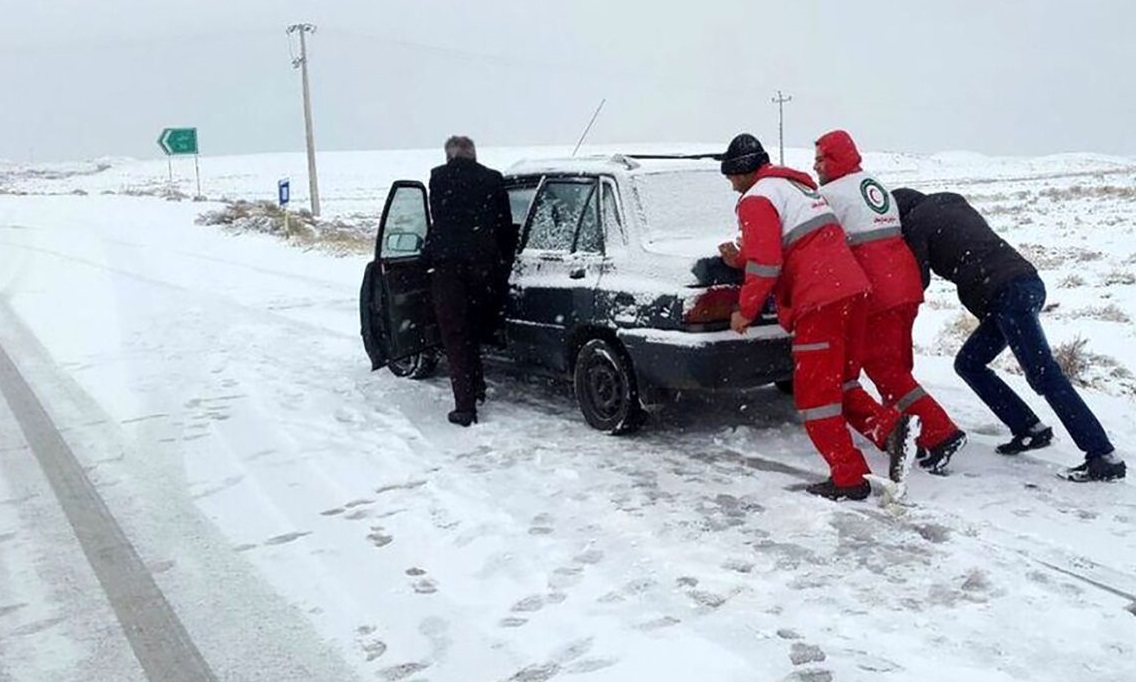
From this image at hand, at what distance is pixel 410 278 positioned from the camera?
736 cm

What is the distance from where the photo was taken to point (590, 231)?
646 cm

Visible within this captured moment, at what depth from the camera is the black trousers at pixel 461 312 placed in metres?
6.68

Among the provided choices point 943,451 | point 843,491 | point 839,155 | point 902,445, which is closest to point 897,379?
point 943,451

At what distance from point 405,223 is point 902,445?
4.26 meters

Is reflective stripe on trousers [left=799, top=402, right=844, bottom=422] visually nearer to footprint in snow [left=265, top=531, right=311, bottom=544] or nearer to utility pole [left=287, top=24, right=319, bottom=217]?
footprint in snow [left=265, top=531, right=311, bottom=544]

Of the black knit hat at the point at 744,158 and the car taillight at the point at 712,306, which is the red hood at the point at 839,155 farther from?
the car taillight at the point at 712,306

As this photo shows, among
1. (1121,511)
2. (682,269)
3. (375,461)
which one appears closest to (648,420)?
(682,269)

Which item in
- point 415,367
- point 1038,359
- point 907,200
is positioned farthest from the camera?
point 415,367

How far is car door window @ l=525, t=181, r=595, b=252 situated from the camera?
6.58 metres

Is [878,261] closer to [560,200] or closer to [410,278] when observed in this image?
[560,200]

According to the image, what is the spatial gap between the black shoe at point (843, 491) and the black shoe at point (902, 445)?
0.53ft

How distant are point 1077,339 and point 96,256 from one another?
1718 cm

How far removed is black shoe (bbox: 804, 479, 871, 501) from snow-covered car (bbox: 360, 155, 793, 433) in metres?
0.88

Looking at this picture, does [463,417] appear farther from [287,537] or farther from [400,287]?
[287,537]
